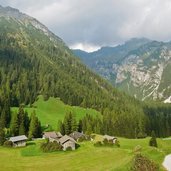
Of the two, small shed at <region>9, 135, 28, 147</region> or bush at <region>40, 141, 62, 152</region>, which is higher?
small shed at <region>9, 135, 28, 147</region>

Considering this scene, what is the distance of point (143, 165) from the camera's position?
6544 cm

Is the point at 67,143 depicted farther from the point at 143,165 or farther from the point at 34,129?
the point at 143,165

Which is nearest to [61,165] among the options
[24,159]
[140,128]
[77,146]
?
[24,159]

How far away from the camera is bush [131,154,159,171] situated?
6412 cm

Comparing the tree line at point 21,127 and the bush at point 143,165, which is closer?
the bush at point 143,165

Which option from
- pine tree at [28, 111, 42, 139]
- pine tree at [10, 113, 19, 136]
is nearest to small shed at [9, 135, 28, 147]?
pine tree at [28, 111, 42, 139]

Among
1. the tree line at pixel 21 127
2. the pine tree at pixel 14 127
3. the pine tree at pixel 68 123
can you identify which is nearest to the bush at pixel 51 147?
the tree line at pixel 21 127

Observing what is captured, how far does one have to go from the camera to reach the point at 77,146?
121 m

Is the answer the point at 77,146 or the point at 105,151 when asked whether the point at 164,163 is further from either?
the point at 77,146

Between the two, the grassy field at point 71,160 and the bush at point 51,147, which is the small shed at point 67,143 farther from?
the grassy field at point 71,160

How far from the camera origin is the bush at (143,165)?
64.1 m

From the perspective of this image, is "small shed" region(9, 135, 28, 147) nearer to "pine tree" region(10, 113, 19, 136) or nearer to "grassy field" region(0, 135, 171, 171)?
"grassy field" region(0, 135, 171, 171)

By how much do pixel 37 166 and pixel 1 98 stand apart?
119573mm

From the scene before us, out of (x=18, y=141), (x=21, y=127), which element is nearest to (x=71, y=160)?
(x=18, y=141)
